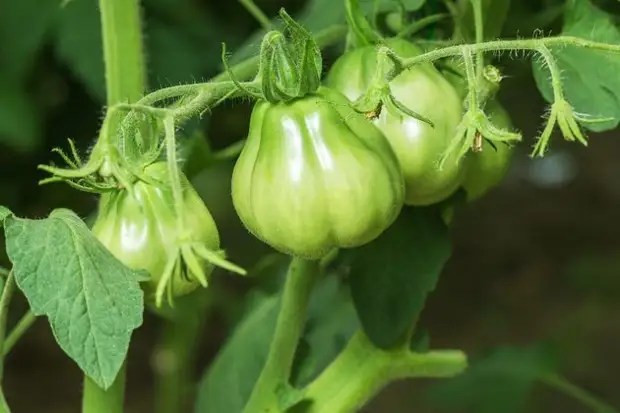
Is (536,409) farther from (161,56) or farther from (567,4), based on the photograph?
(567,4)

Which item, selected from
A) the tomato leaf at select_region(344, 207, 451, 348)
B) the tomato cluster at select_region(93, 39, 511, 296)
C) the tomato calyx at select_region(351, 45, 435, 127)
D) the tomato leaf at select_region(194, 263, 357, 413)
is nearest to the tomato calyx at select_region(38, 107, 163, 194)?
the tomato cluster at select_region(93, 39, 511, 296)

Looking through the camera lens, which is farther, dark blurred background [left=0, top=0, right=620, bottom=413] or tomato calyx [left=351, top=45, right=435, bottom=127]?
dark blurred background [left=0, top=0, right=620, bottom=413]

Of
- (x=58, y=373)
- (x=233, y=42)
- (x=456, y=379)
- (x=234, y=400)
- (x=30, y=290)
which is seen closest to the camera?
(x=30, y=290)

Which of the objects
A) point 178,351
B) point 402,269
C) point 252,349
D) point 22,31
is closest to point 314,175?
point 402,269

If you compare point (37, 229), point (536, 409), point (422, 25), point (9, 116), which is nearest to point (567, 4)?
point (422, 25)

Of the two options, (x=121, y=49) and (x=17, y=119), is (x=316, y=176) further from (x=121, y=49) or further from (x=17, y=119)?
(x=17, y=119)

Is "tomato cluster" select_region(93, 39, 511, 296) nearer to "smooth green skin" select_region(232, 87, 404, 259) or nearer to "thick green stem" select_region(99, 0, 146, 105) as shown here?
"smooth green skin" select_region(232, 87, 404, 259)
